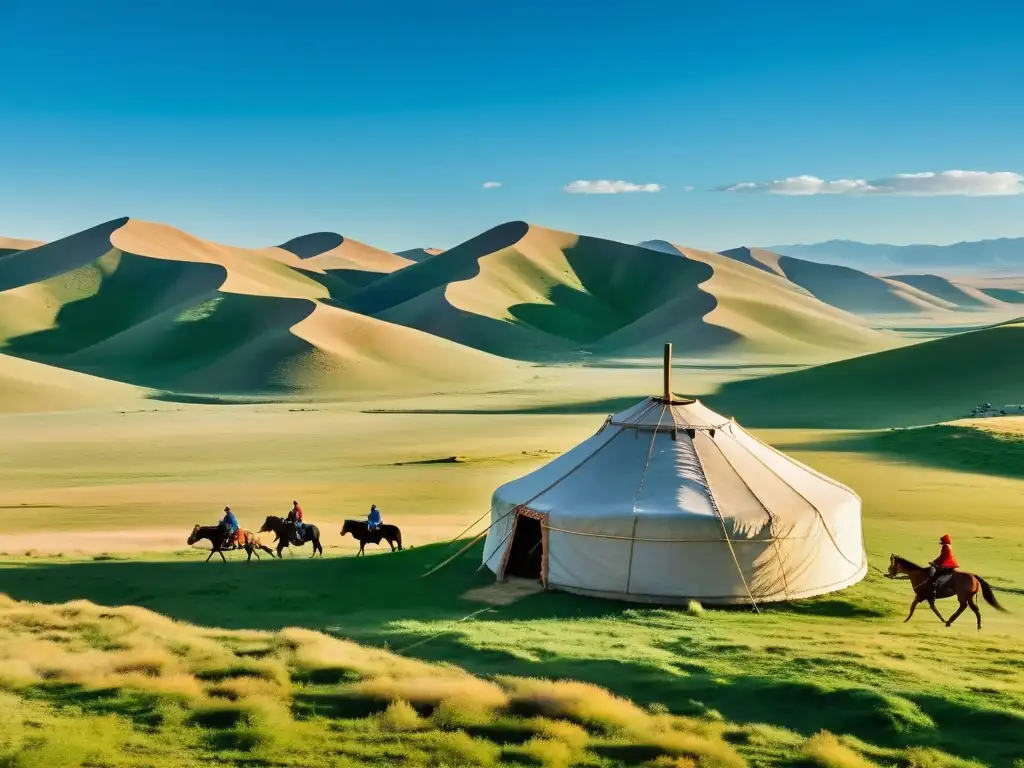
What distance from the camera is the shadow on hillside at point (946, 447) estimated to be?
3331 centimetres

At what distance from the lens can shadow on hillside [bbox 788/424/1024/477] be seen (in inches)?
1312

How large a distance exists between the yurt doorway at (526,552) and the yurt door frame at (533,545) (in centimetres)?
7

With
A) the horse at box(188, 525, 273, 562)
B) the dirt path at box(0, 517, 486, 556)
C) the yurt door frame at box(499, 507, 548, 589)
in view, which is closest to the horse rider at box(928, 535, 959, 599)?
the yurt door frame at box(499, 507, 548, 589)

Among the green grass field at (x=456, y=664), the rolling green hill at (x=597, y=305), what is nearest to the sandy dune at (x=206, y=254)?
the rolling green hill at (x=597, y=305)

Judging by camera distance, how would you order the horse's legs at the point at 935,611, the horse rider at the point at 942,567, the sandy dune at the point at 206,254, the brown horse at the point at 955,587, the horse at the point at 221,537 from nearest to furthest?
the brown horse at the point at 955,587 < the horse rider at the point at 942,567 < the horse's legs at the point at 935,611 < the horse at the point at 221,537 < the sandy dune at the point at 206,254

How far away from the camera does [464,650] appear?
12.3 m

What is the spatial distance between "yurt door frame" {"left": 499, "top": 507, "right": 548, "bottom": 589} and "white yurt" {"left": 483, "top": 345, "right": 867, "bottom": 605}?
2cm

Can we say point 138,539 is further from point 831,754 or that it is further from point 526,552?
point 831,754

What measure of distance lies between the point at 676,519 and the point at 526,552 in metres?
3.46

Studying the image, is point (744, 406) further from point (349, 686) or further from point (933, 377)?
point (349, 686)

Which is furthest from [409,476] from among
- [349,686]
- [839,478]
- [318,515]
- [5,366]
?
[5,366]

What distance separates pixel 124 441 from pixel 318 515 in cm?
2343

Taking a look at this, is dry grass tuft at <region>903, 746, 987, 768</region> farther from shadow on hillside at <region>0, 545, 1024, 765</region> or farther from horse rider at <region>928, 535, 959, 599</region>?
horse rider at <region>928, 535, 959, 599</region>

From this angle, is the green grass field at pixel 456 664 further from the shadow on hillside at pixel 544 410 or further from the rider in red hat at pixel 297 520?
the shadow on hillside at pixel 544 410
